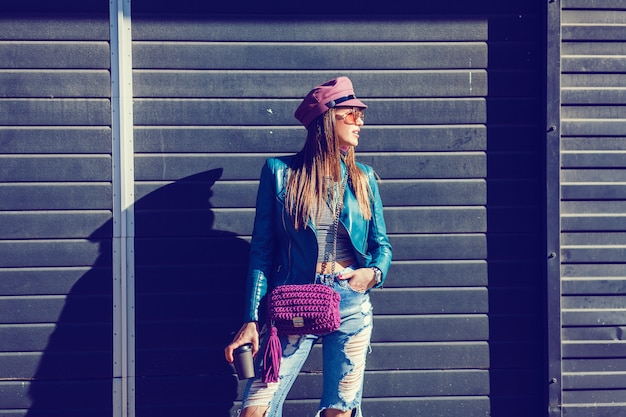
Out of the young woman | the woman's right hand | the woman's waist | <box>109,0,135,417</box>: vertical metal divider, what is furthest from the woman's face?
<box>109,0,135,417</box>: vertical metal divider

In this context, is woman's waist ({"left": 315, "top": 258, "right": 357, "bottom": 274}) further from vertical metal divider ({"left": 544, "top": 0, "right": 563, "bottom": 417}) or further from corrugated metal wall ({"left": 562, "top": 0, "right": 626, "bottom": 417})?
corrugated metal wall ({"left": 562, "top": 0, "right": 626, "bottom": 417})

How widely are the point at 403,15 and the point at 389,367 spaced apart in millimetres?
2219

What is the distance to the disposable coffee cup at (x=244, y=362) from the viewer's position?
133 inches

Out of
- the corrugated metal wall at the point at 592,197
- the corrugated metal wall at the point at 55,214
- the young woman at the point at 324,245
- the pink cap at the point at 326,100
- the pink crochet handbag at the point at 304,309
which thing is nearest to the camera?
the pink crochet handbag at the point at 304,309

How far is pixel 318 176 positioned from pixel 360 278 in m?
0.55

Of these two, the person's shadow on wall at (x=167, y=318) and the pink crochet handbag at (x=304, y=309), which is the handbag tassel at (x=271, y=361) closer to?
the pink crochet handbag at (x=304, y=309)

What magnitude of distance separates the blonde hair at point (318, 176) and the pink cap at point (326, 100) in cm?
3

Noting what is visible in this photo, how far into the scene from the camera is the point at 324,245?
11.6ft

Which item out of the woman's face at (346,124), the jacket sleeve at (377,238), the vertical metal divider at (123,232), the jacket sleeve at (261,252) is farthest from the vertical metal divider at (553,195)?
the vertical metal divider at (123,232)

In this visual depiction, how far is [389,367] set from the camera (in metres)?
4.55

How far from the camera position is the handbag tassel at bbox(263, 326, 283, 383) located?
337 cm

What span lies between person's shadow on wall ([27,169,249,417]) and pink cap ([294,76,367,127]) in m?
1.00

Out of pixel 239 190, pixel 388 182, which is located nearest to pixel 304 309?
pixel 239 190

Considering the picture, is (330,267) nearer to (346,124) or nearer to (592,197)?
(346,124)
